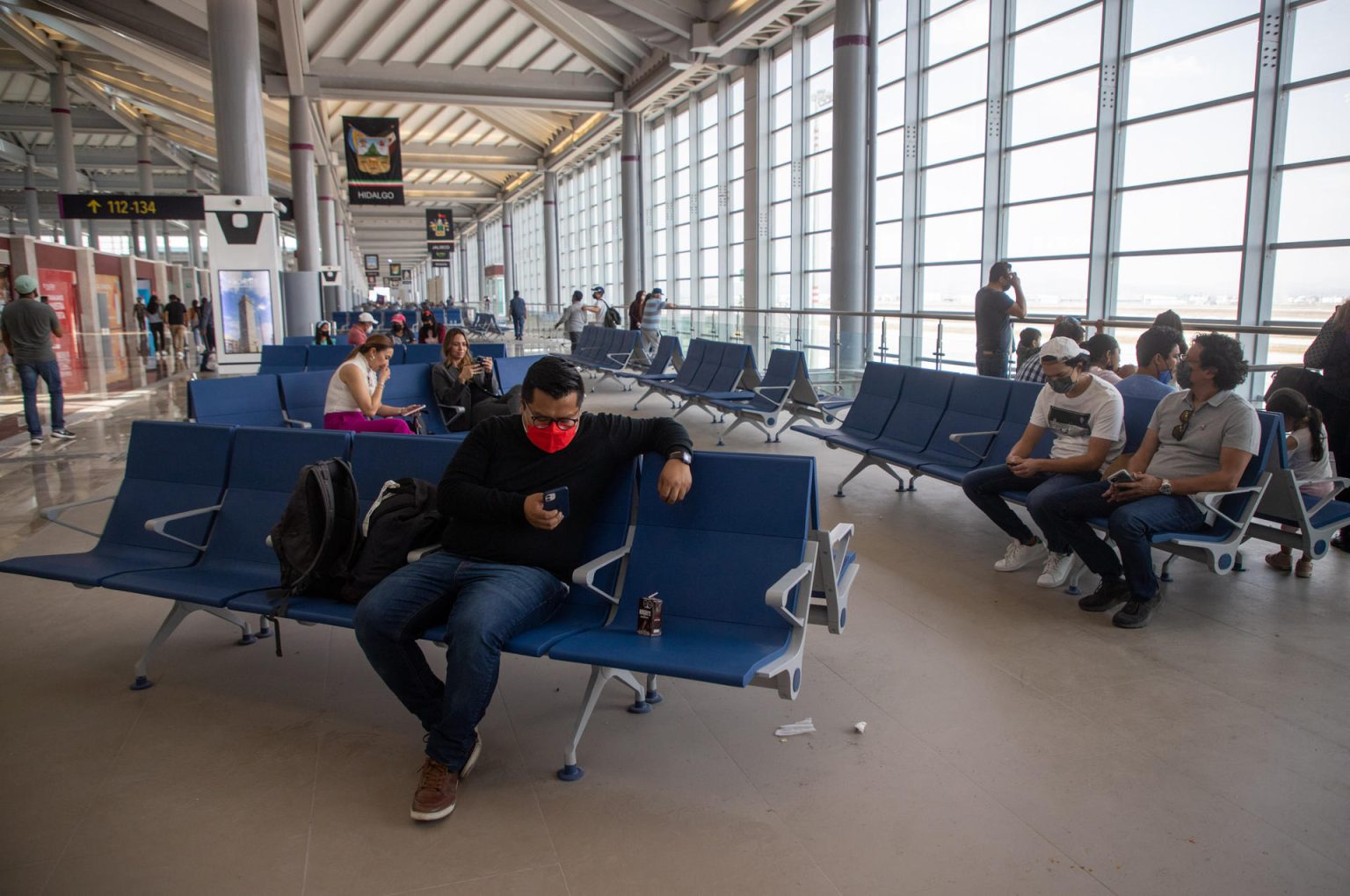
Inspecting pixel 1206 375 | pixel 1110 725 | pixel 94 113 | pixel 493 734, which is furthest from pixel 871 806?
pixel 94 113

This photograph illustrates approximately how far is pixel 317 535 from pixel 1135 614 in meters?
3.49

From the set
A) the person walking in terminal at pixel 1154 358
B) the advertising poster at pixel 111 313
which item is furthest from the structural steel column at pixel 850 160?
the advertising poster at pixel 111 313

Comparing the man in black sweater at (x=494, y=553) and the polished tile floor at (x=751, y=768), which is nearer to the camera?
the polished tile floor at (x=751, y=768)

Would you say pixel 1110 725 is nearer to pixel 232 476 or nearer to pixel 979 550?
pixel 979 550

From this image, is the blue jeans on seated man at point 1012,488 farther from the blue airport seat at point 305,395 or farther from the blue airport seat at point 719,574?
the blue airport seat at point 305,395

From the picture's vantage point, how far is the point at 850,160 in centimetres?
1562

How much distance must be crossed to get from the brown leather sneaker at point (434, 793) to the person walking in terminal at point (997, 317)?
7.28 m

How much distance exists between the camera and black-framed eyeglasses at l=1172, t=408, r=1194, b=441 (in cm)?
441

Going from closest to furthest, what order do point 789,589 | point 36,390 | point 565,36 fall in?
point 789,589 < point 36,390 < point 565,36

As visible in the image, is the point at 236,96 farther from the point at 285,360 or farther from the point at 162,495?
the point at 162,495

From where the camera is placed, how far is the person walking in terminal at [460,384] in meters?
7.09

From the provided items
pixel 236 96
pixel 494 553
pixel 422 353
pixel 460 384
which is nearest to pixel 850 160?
pixel 422 353

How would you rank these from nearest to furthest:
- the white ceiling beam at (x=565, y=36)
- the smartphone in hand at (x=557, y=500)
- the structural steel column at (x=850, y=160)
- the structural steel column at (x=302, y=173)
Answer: the smartphone in hand at (x=557, y=500) < the structural steel column at (x=850, y=160) < the structural steel column at (x=302, y=173) < the white ceiling beam at (x=565, y=36)

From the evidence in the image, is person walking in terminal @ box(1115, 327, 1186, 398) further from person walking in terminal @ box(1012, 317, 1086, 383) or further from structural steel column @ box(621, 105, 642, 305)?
structural steel column @ box(621, 105, 642, 305)
